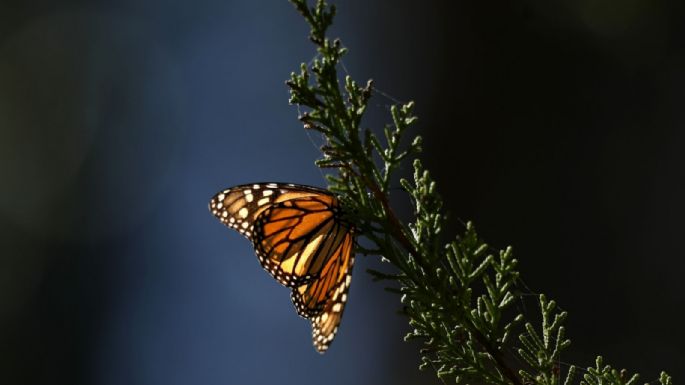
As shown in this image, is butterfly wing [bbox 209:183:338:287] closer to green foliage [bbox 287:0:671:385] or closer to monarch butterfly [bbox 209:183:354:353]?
monarch butterfly [bbox 209:183:354:353]

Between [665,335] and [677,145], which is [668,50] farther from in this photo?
[665,335]

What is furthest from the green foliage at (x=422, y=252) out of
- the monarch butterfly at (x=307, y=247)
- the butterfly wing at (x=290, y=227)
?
the butterfly wing at (x=290, y=227)

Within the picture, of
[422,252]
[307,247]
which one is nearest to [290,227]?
[307,247]

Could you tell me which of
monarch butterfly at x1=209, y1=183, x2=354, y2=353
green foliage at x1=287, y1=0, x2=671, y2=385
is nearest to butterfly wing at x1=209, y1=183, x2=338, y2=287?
monarch butterfly at x1=209, y1=183, x2=354, y2=353

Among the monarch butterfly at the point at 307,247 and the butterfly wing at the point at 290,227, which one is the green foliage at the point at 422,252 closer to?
the monarch butterfly at the point at 307,247

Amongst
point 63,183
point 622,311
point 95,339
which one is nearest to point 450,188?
point 622,311

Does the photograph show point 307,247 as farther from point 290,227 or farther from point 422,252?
point 422,252
